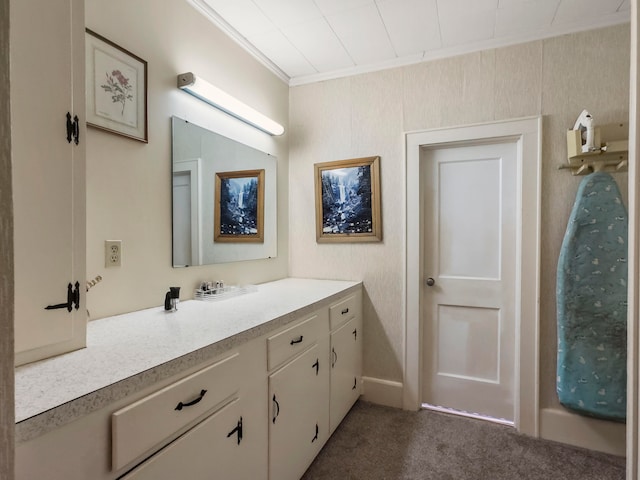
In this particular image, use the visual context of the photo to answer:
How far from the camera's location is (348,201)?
2.54 meters

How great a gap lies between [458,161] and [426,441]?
183 centimetres

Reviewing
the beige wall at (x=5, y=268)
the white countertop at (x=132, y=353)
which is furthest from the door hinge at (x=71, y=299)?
the beige wall at (x=5, y=268)

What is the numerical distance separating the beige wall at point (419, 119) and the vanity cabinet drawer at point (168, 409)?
60.2 inches

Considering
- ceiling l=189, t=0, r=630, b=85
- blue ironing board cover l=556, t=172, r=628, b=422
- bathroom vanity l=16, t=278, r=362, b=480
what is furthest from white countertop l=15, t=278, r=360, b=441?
ceiling l=189, t=0, r=630, b=85

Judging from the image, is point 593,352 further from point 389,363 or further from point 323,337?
point 323,337

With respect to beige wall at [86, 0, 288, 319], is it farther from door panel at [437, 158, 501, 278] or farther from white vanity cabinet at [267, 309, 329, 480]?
door panel at [437, 158, 501, 278]

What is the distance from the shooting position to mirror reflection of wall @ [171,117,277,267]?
1705mm

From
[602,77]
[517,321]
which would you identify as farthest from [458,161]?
[517,321]

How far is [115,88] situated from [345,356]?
74.6 inches

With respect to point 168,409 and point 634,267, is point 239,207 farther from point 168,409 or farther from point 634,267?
point 634,267

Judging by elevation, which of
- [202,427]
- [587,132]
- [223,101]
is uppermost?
[223,101]

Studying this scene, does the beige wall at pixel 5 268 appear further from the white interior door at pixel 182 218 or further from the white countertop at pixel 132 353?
the white interior door at pixel 182 218

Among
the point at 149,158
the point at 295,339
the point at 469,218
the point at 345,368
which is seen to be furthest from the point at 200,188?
the point at 469,218

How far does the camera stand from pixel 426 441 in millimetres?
2027
